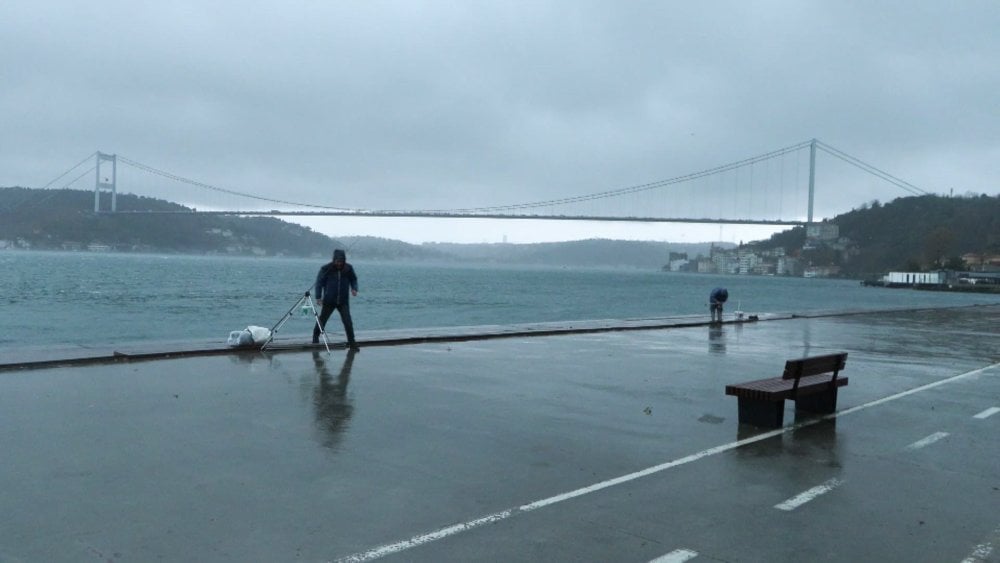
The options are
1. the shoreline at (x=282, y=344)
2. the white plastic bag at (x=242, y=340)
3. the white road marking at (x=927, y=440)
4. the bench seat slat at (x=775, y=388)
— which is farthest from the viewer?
the white plastic bag at (x=242, y=340)

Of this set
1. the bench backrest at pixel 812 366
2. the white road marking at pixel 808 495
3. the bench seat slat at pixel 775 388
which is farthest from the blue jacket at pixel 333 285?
the white road marking at pixel 808 495

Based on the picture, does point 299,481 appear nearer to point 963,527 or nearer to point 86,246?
point 963,527

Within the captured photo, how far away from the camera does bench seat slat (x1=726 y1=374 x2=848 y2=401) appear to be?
7223 mm

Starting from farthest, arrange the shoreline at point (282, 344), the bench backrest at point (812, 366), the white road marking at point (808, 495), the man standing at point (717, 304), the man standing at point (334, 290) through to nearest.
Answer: the man standing at point (717, 304), the man standing at point (334, 290), the shoreline at point (282, 344), the bench backrest at point (812, 366), the white road marking at point (808, 495)

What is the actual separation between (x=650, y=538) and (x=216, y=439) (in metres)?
3.26

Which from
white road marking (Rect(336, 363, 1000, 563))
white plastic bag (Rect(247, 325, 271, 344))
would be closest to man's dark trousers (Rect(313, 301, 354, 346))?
white plastic bag (Rect(247, 325, 271, 344))

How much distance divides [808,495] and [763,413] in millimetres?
2121

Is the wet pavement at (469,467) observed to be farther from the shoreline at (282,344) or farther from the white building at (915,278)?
the white building at (915,278)

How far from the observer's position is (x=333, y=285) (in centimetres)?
1183

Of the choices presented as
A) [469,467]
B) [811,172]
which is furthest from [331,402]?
[811,172]

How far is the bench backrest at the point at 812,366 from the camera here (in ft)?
24.1

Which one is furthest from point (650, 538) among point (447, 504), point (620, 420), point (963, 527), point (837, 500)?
point (620, 420)

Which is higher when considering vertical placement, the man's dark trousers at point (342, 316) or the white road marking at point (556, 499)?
the man's dark trousers at point (342, 316)

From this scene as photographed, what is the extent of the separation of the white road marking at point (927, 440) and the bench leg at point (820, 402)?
1008 mm
